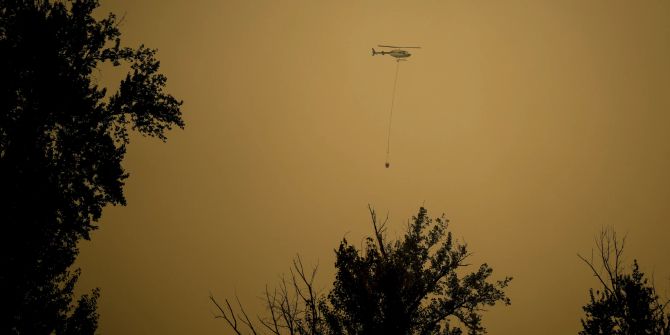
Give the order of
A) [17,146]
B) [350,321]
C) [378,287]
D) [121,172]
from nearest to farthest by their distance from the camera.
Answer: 1. [17,146]
2. [121,172]
3. [378,287]
4. [350,321]

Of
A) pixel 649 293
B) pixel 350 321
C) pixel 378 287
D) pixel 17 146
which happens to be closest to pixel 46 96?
pixel 17 146

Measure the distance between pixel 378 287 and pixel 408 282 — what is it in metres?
1.27

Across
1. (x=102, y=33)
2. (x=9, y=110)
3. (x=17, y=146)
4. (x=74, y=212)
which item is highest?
(x=102, y=33)

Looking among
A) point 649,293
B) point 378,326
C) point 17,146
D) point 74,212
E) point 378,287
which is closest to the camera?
point 17,146

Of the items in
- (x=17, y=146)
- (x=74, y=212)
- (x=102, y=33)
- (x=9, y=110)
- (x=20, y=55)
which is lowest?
(x=74, y=212)

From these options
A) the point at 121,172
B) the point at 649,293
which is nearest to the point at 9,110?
the point at 121,172

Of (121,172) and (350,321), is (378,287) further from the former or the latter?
(121,172)

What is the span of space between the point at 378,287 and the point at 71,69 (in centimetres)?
1035

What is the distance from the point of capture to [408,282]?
477 inches

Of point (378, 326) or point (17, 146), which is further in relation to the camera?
point (378, 326)

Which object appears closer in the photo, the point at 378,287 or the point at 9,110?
the point at 9,110

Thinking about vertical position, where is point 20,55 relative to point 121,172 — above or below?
above

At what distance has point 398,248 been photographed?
13852 mm

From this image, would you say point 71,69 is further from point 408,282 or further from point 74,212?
point 408,282
